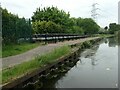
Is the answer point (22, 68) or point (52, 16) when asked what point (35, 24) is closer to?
point (52, 16)

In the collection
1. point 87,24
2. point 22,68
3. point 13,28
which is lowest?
point 22,68

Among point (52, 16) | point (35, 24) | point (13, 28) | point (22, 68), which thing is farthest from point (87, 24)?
point (22, 68)

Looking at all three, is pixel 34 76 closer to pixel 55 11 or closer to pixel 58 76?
pixel 58 76

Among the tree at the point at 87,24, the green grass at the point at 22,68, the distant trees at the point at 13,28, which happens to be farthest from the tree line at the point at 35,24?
the tree at the point at 87,24

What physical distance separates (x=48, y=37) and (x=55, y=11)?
21.6 meters

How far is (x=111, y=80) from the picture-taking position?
1642 centimetres

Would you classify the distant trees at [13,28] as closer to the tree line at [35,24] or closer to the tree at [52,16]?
the tree line at [35,24]

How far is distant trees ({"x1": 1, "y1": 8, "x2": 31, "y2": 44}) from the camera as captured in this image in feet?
78.5

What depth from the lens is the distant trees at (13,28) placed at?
78.5 feet

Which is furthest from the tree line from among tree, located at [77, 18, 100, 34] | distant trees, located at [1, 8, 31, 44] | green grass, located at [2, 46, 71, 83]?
tree, located at [77, 18, 100, 34]

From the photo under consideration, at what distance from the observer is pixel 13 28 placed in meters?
26.7

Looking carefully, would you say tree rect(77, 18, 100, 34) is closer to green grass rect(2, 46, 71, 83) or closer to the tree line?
the tree line

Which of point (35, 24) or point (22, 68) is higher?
point (35, 24)

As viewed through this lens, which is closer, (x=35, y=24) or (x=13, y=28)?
(x=13, y=28)
